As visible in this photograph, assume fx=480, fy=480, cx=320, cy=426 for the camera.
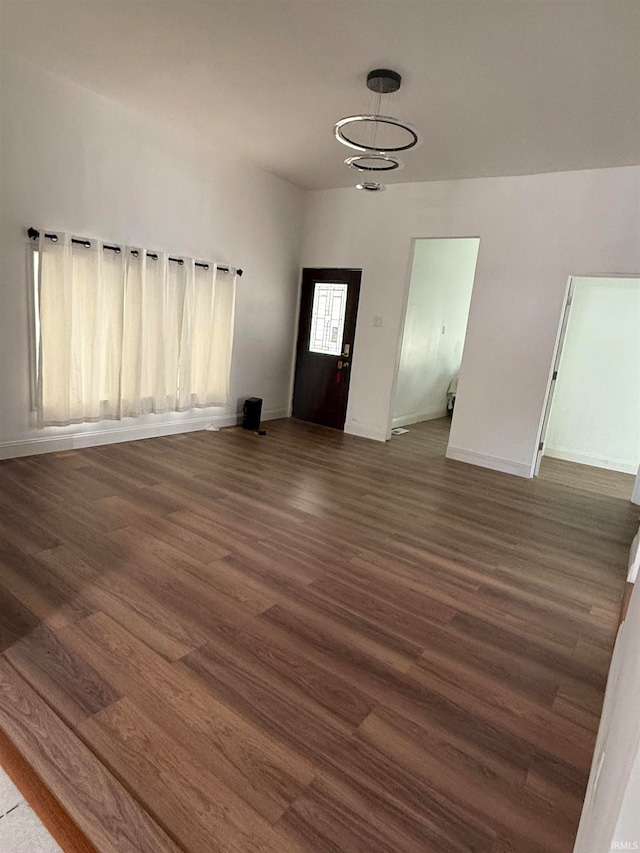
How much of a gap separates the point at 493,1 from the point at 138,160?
329 centimetres

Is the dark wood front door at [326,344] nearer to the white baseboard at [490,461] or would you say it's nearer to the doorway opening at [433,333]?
the doorway opening at [433,333]

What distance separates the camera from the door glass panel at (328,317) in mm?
6285

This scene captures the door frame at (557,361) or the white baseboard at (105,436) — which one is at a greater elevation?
the door frame at (557,361)

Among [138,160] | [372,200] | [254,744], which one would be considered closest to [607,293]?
[372,200]

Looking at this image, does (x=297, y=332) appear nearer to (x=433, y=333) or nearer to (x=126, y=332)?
(x=433, y=333)

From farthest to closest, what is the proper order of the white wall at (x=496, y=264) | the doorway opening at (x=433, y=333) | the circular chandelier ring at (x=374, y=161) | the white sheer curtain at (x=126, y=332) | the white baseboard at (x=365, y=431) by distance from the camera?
the doorway opening at (x=433, y=333) → the white baseboard at (x=365, y=431) → the white wall at (x=496, y=264) → the white sheer curtain at (x=126, y=332) → the circular chandelier ring at (x=374, y=161)

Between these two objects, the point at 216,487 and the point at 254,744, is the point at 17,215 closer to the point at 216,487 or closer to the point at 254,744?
the point at 216,487

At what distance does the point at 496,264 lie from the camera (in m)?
5.08

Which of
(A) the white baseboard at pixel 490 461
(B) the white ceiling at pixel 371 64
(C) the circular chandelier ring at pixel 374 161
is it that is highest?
(B) the white ceiling at pixel 371 64

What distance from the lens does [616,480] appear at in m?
5.30

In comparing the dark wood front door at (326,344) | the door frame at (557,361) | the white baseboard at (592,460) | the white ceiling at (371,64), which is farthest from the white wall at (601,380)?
the dark wood front door at (326,344)

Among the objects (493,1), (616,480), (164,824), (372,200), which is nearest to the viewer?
(164,824)

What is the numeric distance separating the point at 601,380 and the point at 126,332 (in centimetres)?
535

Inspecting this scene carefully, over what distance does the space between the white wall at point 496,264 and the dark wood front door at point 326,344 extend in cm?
16
